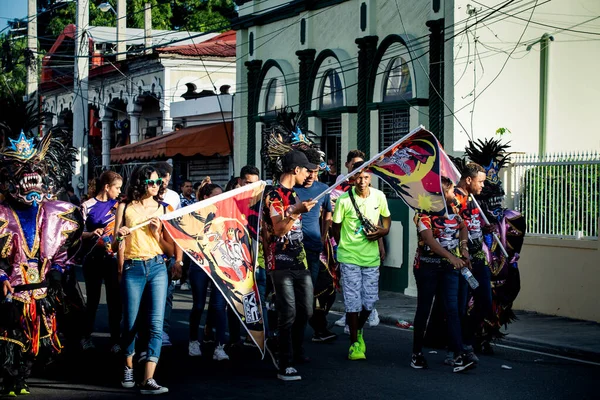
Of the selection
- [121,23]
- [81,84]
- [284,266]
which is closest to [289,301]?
[284,266]

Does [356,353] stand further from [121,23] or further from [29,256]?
[121,23]

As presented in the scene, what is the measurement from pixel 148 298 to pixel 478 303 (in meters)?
3.50

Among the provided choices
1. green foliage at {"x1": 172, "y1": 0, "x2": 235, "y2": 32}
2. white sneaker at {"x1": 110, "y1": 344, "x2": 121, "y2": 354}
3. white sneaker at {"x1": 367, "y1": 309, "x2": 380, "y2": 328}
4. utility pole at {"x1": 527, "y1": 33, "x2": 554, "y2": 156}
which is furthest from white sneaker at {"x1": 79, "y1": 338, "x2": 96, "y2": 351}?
green foliage at {"x1": 172, "y1": 0, "x2": 235, "y2": 32}

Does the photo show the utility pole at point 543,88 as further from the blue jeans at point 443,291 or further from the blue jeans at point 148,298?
the blue jeans at point 148,298

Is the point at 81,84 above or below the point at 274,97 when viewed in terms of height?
above

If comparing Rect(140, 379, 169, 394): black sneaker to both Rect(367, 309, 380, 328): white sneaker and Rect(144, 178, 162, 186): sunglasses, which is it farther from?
Rect(367, 309, 380, 328): white sneaker

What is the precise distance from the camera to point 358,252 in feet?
31.5

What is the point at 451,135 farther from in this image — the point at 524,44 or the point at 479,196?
the point at 479,196

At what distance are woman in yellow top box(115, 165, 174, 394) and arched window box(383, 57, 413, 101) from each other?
30.8ft

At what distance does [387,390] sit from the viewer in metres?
8.08

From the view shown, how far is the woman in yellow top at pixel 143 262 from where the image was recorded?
789 cm

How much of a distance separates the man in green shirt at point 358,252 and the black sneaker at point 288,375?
118cm

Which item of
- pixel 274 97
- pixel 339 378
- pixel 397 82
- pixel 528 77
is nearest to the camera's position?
pixel 339 378

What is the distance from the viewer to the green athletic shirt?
9.62 metres
